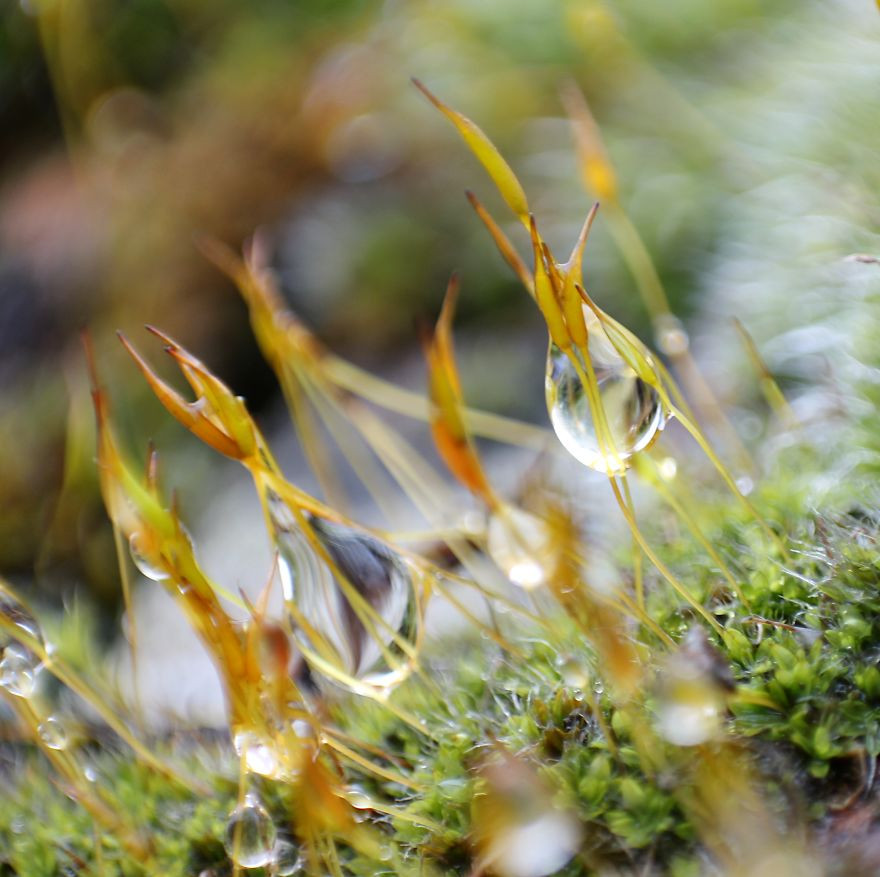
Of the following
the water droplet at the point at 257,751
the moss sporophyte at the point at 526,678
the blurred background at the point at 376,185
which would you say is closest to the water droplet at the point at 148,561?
the moss sporophyte at the point at 526,678

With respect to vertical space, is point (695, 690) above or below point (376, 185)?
above

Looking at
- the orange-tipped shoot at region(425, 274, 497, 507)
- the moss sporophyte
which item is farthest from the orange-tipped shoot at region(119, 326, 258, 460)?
the orange-tipped shoot at region(425, 274, 497, 507)

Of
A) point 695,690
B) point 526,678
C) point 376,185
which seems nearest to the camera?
point 695,690

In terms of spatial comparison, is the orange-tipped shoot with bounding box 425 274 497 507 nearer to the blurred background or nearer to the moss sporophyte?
the moss sporophyte

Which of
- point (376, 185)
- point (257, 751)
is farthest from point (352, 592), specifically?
point (376, 185)

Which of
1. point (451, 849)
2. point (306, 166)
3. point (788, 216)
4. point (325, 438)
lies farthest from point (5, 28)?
point (451, 849)

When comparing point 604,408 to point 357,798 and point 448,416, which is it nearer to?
point 448,416

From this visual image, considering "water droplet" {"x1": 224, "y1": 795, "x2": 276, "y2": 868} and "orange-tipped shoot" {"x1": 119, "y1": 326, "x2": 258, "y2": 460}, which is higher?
"orange-tipped shoot" {"x1": 119, "y1": 326, "x2": 258, "y2": 460}
